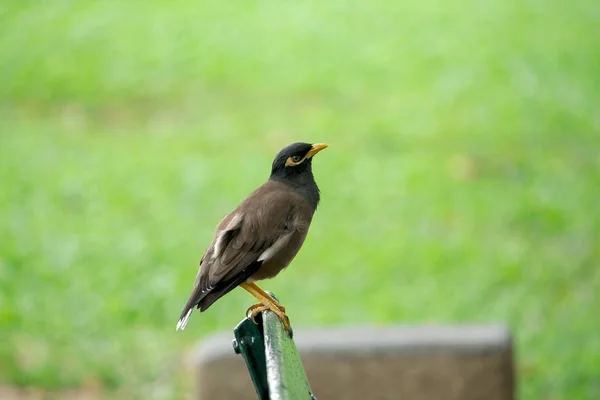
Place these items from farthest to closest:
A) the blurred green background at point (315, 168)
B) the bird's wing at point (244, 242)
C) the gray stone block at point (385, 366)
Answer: the blurred green background at point (315, 168) → the gray stone block at point (385, 366) → the bird's wing at point (244, 242)

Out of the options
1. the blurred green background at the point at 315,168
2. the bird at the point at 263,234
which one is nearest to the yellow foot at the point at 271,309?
the bird at the point at 263,234

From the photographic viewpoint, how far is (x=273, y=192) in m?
2.21

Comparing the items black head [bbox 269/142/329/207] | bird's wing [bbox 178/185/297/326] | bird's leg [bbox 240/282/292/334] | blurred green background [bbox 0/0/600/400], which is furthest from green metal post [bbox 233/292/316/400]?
blurred green background [bbox 0/0/600/400]

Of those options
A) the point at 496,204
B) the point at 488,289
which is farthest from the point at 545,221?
the point at 488,289

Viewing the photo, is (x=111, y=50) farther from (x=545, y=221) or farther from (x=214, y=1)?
(x=545, y=221)

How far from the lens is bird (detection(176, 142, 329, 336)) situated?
2113mm

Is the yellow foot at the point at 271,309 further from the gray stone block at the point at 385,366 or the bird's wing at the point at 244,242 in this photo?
the gray stone block at the point at 385,366

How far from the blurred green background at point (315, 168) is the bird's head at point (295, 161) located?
354cm

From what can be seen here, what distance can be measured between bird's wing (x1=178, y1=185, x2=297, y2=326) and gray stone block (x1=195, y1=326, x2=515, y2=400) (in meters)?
2.39

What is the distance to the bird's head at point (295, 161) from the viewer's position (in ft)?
7.35

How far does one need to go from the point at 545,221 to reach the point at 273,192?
560cm

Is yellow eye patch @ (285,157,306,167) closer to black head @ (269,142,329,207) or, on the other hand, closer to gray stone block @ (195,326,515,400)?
black head @ (269,142,329,207)

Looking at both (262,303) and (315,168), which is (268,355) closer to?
(262,303)

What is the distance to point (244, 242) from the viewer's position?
7.06 ft
